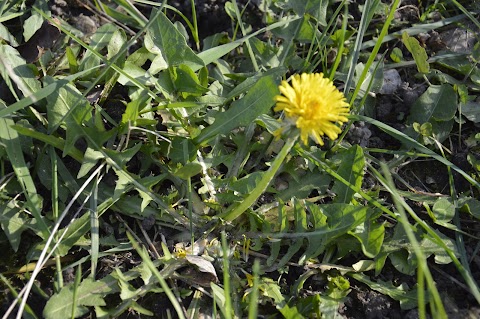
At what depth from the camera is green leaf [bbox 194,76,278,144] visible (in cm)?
222

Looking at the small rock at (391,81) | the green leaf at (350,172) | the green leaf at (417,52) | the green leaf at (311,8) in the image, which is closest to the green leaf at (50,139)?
the green leaf at (350,172)

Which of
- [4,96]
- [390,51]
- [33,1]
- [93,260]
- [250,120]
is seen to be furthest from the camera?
[390,51]

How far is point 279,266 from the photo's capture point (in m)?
2.27

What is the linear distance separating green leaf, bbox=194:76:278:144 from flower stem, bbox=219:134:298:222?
11.1 inches

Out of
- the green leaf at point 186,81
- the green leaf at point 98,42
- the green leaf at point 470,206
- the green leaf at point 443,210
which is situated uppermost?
the green leaf at point 98,42

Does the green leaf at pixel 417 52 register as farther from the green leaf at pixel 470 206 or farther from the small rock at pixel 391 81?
the green leaf at pixel 470 206

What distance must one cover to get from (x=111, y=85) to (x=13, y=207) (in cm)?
69

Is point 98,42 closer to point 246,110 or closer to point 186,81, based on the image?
point 186,81

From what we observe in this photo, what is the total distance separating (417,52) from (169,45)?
4.07 feet

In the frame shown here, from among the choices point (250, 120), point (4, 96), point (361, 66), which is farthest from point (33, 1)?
point (361, 66)

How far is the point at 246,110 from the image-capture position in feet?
7.45

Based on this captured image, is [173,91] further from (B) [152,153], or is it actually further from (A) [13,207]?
(A) [13,207]

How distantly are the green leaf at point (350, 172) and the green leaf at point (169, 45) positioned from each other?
30.3 inches

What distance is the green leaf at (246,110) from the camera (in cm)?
222
